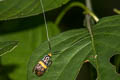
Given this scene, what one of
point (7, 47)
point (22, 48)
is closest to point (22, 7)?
point (7, 47)

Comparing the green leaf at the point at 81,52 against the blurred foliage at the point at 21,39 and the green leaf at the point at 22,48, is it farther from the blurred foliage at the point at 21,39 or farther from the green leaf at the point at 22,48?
the green leaf at the point at 22,48

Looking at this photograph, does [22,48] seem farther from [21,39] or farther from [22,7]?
[22,7]

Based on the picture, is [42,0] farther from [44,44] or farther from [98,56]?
[98,56]

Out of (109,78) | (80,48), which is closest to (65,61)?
(80,48)

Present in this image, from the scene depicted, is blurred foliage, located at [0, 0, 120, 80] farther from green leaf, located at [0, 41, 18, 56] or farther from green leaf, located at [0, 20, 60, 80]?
green leaf, located at [0, 41, 18, 56]

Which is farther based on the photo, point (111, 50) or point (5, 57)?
point (5, 57)

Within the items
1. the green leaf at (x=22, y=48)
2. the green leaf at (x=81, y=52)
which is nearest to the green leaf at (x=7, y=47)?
the green leaf at (x=81, y=52)
